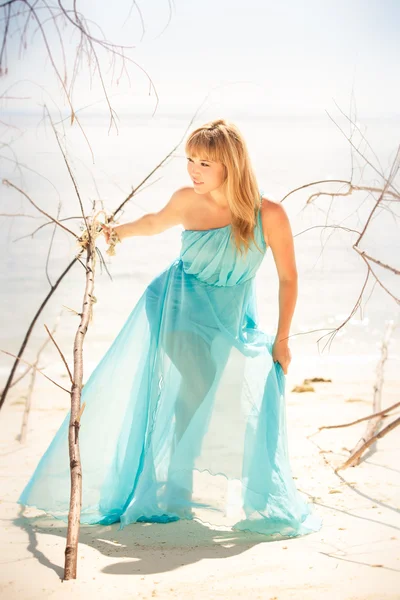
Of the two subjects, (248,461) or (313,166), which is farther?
(313,166)

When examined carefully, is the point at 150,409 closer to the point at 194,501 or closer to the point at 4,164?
the point at 194,501

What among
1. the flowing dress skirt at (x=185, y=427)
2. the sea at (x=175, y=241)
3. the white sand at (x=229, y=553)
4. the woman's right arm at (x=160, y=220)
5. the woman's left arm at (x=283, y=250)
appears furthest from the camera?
the sea at (x=175, y=241)

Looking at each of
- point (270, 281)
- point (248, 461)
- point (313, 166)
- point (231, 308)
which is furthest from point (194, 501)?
point (313, 166)

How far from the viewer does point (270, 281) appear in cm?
973

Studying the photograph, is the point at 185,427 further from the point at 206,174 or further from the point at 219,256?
the point at 206,174

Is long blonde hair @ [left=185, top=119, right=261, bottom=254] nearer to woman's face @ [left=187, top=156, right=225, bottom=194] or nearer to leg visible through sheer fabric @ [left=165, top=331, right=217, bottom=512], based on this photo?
woman's face @ [left=187, top=156, right=225, bottom=194]

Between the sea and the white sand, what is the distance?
2.16ft

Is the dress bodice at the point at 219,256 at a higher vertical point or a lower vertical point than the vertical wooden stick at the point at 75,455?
higher

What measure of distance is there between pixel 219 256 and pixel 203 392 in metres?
0.54

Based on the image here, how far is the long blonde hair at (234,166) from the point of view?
2.80 m

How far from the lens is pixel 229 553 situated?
2486 millimetres

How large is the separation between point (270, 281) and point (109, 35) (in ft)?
14.6

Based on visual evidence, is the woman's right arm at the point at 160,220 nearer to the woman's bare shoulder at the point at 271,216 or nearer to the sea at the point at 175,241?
the sea at the point at 175,241

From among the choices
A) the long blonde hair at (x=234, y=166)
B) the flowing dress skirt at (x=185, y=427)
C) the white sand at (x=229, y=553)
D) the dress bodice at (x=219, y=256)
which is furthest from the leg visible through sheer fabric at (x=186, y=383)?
the long blonde hair at (x=234, y=166)
